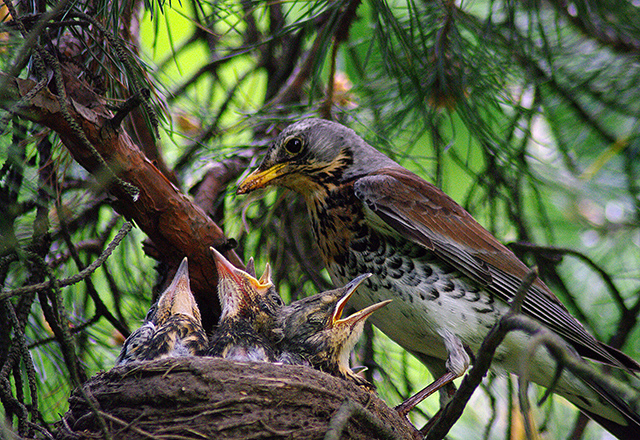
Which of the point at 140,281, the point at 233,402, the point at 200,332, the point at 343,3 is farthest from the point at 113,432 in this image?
the point at 343,3

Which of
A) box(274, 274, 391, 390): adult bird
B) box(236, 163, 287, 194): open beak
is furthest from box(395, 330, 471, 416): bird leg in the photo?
box(236, 163, 287, 194): open beak

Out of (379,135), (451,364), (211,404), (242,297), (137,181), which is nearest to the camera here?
(211,404)

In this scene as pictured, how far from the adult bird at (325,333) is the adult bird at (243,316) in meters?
0.09

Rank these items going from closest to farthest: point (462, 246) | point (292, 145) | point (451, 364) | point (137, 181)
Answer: point (137, 181) < point (451, 364) < point (462, 246) < point (292, 145)

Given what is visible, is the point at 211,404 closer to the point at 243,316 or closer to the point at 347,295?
the point at 243,316

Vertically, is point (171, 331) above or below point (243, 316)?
above

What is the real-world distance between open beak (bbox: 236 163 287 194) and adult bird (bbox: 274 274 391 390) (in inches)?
21.0

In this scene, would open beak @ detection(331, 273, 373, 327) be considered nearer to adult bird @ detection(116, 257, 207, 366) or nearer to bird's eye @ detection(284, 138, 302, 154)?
adult bird @ detection(116, 257, 207, 366)

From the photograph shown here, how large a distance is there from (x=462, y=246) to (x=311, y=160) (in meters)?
0.75

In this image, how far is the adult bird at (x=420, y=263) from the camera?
2465 mm

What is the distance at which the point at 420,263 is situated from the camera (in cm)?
253

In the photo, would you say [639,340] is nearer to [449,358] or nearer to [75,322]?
[449,358]

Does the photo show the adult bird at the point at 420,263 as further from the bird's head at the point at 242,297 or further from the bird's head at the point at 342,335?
the bird's head at the point at 242,297

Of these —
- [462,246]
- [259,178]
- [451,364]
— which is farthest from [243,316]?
[462,246]
